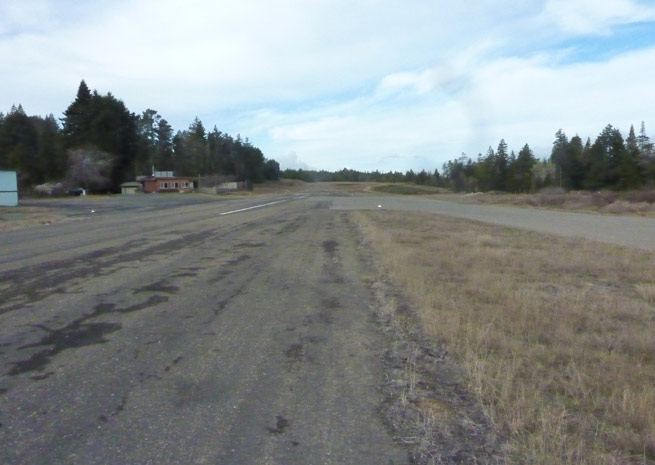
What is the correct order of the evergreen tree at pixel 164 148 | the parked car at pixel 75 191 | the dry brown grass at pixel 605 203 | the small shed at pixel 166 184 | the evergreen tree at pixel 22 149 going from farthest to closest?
1. the evergreen tree at pixel 164 148
2. the small shed at pixel 166 184
3. the evergreen tree at pixel 22 149
4. the parked car at pixel 75 191
5. the dry brown grass at pixel 605 203

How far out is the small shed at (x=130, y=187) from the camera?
305 ft

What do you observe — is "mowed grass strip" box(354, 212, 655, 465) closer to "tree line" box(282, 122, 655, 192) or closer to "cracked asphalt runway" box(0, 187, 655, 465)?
"cracked asphalt runway" box(0, 187, 655, 465)

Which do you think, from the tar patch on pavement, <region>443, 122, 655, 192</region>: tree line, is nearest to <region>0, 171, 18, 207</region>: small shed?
the tar patch on pavement

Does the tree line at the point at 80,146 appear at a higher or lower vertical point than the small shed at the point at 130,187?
higher

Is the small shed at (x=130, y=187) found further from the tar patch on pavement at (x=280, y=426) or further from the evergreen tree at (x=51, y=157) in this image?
the tar patch on pavement at (x=280, y=426)

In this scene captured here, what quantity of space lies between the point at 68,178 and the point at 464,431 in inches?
3525

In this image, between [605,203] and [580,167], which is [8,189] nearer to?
[605,203]

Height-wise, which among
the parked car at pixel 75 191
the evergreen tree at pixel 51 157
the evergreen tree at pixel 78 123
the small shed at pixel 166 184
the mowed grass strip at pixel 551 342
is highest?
the evergreen tree at pixel 78 123

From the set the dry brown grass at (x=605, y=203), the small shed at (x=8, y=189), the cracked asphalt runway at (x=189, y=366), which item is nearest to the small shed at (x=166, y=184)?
the small shed at (x=8, y=189)

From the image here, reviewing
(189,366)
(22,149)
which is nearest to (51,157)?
(22,149)

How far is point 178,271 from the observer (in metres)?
12.2

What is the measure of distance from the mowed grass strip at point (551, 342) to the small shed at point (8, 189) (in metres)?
45.2

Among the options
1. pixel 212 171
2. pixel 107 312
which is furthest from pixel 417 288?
pixel 212 171

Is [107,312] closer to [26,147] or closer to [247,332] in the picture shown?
[247,332]
